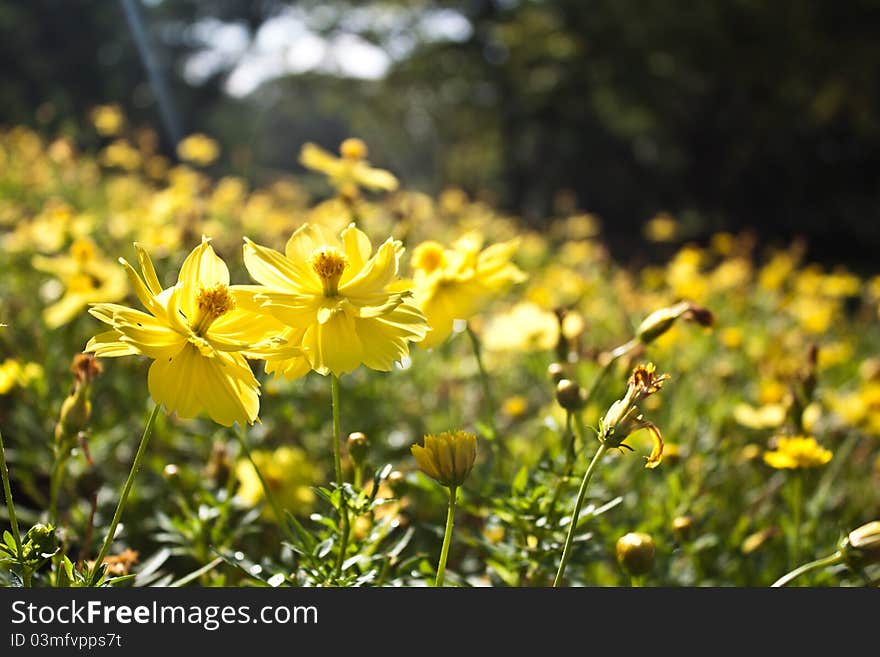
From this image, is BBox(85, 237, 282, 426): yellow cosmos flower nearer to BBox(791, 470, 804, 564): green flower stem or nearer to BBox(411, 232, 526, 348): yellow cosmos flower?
BBox(411, 232, 526, 348): yellow cosmos flower

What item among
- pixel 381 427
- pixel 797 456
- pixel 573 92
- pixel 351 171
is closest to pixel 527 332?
pixel 381 427

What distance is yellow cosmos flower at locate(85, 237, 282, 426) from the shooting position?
0.79 m

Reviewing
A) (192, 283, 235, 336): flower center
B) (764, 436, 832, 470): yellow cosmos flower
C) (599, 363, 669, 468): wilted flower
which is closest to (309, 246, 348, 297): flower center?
(192, 283, 235, 336): flower center

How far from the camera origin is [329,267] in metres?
0.87

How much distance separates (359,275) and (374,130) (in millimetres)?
16540

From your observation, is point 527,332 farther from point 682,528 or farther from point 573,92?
point 573,92

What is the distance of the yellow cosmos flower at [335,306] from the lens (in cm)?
83

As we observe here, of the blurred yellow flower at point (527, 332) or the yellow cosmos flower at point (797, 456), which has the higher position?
the blurred yellow flower at point (527, 332)

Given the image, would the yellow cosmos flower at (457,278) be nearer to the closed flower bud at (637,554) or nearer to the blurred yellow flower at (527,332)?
the closed flower bud at (637,554)

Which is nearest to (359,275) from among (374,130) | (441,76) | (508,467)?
(508,467)

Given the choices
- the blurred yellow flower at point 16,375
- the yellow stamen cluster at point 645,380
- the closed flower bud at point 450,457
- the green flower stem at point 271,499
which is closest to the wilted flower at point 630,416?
the yellow stamen cluster at point 645,380

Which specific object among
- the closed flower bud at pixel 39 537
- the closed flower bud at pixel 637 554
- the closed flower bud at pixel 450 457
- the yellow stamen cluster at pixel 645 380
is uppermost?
the yellow stamen cluster at pixel 645 380

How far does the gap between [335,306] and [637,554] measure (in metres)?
0.45

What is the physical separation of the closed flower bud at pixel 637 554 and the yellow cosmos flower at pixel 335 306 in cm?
35
